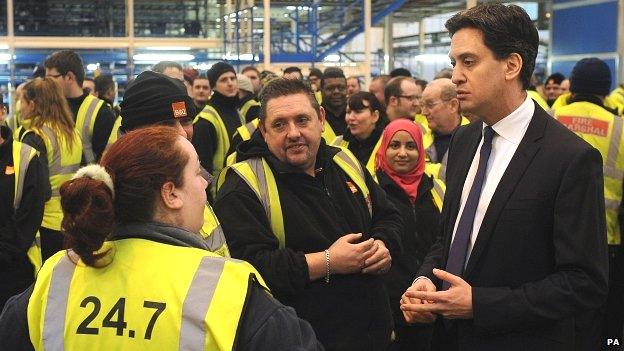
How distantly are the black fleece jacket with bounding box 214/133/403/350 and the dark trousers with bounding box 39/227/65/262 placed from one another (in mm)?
1859

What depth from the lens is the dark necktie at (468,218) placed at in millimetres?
2326

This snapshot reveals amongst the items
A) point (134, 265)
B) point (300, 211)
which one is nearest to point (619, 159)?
point (300, 211)

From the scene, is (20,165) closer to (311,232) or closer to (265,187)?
(265,187)

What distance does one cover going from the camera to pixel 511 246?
2.21 m

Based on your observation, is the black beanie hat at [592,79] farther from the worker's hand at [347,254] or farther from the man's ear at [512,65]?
the man's ear at [512,65]

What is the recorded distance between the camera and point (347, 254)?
9.02 ft

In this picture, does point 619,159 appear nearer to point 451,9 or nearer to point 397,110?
point 397,110

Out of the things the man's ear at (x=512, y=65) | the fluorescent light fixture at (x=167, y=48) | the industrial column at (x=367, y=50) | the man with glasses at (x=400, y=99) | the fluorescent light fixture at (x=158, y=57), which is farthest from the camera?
the fluorescent light fixture at (x=158, y=57)

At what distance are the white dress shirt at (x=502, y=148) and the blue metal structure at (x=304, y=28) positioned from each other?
35.2ft

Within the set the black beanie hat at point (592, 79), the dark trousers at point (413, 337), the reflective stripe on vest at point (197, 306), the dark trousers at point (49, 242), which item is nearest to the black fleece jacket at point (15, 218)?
the dark trousers at point (49, 242)

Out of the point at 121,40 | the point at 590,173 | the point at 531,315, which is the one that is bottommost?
the point at 531,315

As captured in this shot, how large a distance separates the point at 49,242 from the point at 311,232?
7.09ft

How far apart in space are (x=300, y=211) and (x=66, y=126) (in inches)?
96.7

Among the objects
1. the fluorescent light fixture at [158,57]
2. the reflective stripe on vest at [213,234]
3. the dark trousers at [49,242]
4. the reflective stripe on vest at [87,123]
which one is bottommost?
the dark trousers at [49,242]
